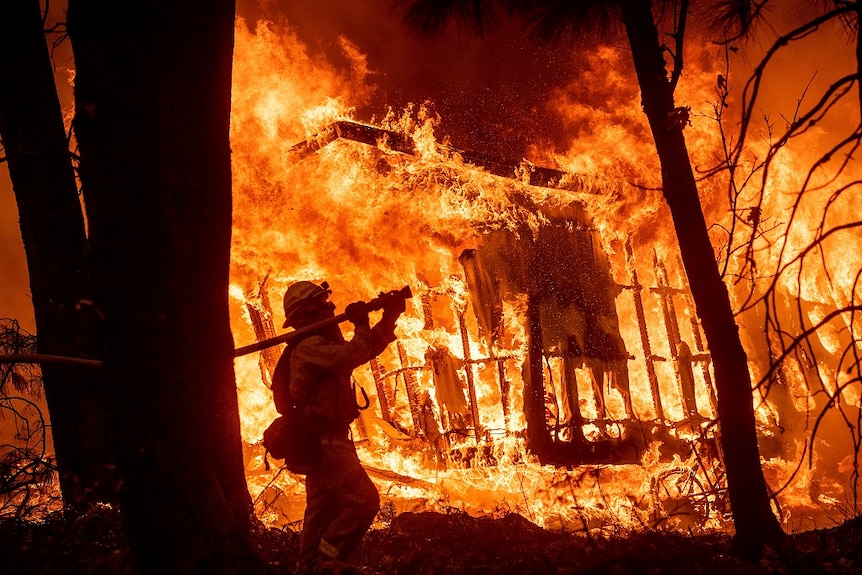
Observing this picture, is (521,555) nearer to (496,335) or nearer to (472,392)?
(472,392)

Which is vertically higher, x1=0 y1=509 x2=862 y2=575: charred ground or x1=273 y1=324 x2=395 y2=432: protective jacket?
x1=273 y1=324 x2=395 y2=432: protective jacket

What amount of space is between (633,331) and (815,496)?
4.62 meters

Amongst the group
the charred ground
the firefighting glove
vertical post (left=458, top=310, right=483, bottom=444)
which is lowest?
the charred ground

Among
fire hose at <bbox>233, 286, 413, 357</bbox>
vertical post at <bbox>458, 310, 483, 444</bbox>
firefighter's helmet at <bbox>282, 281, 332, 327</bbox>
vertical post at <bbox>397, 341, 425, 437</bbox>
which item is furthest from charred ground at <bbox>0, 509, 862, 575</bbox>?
vertical post at <bbox>397, 341, 425, 437</bbox>

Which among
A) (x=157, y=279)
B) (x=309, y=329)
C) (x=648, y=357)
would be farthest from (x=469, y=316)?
(x=157, y=279)

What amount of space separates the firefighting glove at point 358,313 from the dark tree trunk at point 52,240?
199cm

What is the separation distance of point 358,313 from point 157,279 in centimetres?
203

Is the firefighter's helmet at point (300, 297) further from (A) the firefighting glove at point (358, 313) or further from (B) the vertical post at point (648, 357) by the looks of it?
(B) the vertical post at point (648, 357)

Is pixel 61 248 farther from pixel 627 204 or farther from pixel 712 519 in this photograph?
pixel 712 519

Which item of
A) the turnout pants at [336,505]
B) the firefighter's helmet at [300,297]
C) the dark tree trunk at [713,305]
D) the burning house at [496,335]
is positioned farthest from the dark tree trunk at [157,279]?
the burning house at [496,335]

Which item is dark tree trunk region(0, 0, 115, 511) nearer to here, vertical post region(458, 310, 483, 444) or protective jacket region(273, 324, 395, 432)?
protective jacket region(273, 324, 395, 432)

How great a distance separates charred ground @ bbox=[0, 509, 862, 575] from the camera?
10.0ft

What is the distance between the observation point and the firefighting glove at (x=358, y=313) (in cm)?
447

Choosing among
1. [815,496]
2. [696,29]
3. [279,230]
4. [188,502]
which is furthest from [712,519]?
[696,29]
